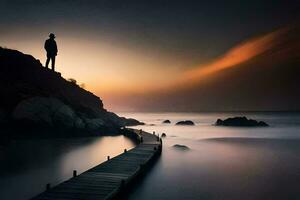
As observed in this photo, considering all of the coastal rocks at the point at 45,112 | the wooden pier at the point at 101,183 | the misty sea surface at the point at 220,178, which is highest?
the coastal rocks at the point at 45,112

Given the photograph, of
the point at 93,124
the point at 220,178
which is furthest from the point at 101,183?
the point at 93,124

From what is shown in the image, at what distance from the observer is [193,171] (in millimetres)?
28453

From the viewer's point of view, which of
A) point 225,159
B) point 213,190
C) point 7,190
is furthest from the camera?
point 225,159

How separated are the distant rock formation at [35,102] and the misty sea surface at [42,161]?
141 inches

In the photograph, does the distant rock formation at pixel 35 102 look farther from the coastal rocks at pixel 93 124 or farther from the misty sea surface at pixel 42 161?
the misty sea surface at pixel 42 161

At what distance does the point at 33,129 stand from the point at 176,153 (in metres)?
25.2

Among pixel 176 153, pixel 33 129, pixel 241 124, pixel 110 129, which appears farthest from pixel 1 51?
pixel 241 124

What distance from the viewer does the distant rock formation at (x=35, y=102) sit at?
1849 inches

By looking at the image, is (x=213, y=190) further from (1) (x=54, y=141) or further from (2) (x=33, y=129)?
(2) (x=33, y=129)

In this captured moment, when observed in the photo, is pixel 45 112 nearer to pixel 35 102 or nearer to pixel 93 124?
pixel 35 102

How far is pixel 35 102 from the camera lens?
157ft

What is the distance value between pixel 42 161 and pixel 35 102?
1903 cm

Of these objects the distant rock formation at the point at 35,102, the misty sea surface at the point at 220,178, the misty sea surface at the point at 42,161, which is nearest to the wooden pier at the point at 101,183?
the misty sea surface at the point at 220,178

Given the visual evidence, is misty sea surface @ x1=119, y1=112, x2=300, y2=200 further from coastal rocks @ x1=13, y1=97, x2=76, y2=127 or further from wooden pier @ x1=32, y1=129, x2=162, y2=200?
coastal rocks @ x1=13, y1=97, x2=76, y2=127
